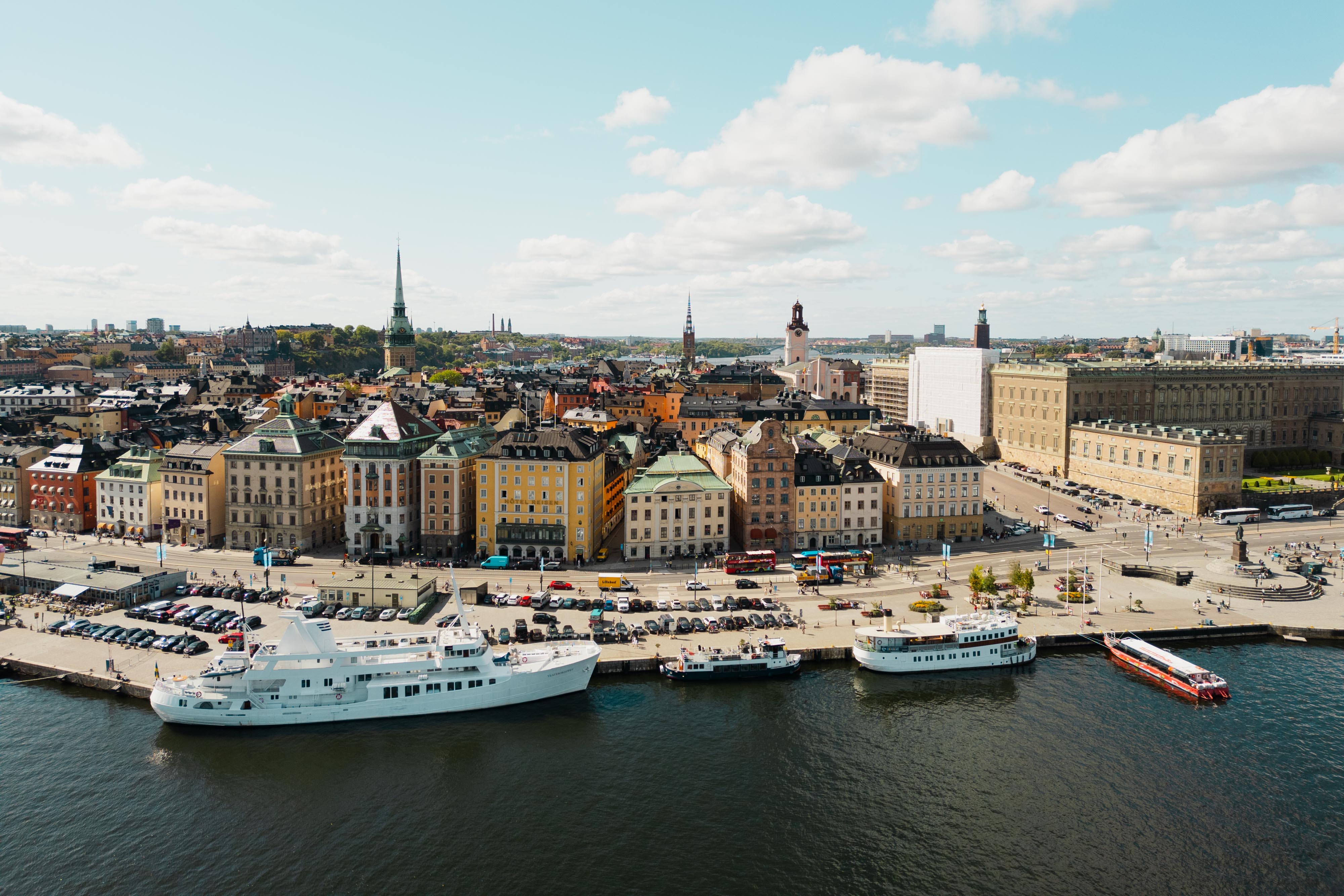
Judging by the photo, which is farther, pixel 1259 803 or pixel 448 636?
pixel 448 636

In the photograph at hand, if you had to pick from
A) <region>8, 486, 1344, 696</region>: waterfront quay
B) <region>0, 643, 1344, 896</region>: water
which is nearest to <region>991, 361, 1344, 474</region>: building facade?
<region>8, 486, 1344, 696</region>: waterfront quay

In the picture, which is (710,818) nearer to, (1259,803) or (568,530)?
(1259,803)

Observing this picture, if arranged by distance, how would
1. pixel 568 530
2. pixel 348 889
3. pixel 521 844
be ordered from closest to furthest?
pixel 348 889
pixel 521 844
pixel 568 530

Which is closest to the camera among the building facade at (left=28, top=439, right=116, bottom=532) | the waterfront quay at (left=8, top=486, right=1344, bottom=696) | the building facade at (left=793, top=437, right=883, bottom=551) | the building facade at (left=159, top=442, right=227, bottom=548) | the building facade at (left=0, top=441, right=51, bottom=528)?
the waterfront quay at (left=8, top=486, right=1344, bottom=696)

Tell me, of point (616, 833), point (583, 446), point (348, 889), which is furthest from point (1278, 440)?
point (348, 889)

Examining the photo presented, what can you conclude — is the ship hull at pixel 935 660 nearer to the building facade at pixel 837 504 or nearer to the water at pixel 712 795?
the water at pixel 712 795

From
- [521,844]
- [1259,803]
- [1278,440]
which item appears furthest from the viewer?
[1278,440]

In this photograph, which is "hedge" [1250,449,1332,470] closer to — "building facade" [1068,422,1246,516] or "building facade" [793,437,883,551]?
"building facade" [1068,422,1246,516]

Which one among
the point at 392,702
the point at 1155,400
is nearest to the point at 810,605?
the point at 392,702
